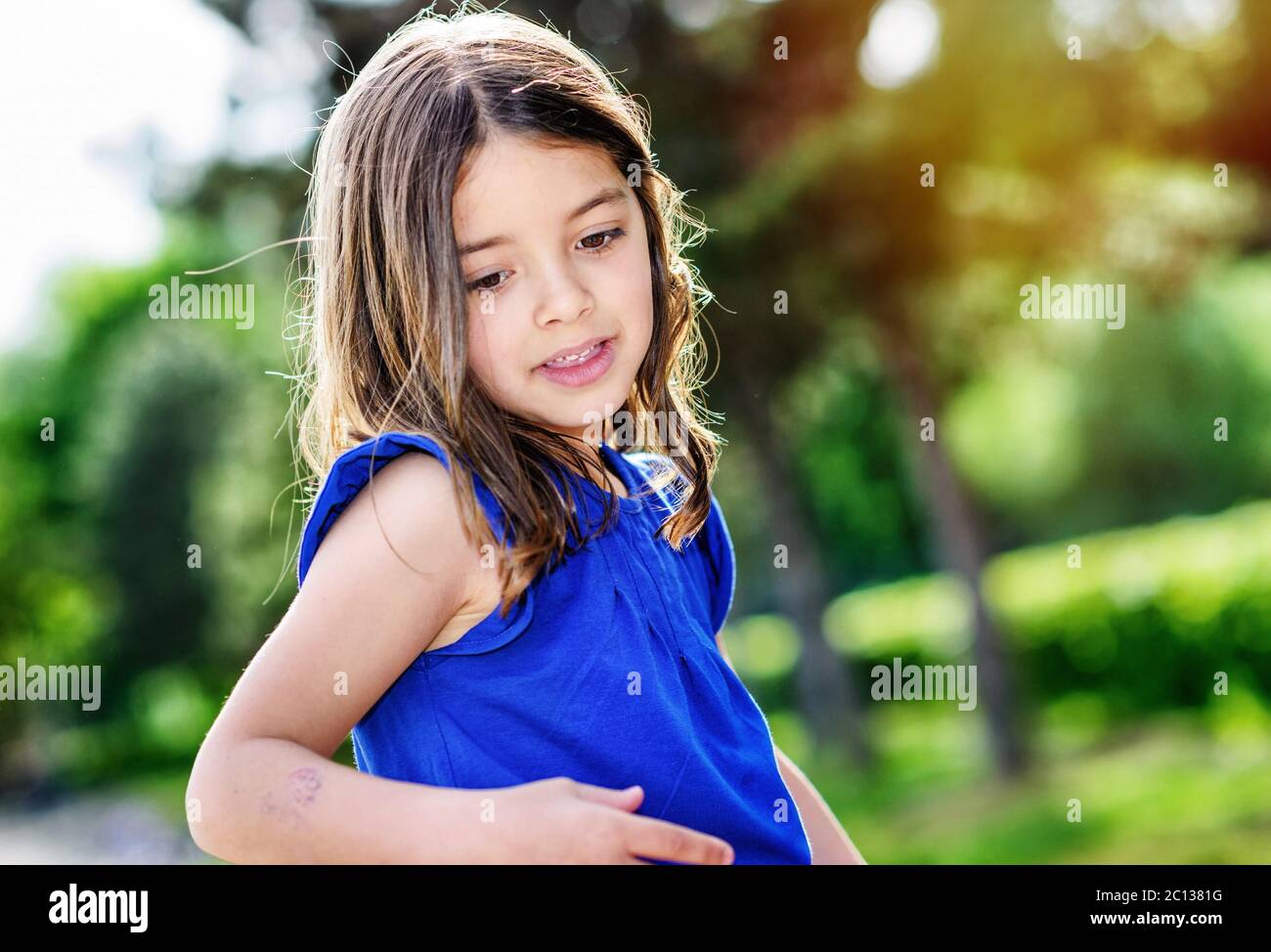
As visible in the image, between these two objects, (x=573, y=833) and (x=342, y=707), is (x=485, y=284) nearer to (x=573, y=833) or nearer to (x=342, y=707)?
(x=342, y=707)

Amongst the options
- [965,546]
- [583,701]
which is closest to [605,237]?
[583,701]

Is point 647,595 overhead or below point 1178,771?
overhead

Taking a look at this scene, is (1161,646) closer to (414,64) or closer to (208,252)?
(414,64)

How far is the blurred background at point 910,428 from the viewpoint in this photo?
5566 millimetres

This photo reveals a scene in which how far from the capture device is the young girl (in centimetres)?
107

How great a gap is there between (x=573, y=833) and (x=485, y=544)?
278 millimetres

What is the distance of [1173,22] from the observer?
5078mm

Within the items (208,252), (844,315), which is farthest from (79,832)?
(844,315)

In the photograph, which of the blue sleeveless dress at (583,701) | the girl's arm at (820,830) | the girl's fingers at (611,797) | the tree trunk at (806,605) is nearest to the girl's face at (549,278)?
the blue sleeveless dress at (583,701)

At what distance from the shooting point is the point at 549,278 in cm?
129

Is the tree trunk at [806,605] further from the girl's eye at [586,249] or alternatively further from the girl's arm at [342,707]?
the girl's arm at [342,707]

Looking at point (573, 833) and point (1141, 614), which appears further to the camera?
point (1141, 614)

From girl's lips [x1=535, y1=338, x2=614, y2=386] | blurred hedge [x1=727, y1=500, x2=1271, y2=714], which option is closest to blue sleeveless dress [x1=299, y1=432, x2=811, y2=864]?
girl's lips [x1=535, y1=338, x2=614, y2=386]
